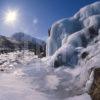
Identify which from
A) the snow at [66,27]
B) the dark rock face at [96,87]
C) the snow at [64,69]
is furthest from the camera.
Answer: the snow at [66,27]

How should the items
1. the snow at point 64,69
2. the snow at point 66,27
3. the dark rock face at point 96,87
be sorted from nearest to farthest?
the dark rock face at point 96,87 → the snow at point 64,69 → the snow at point 66,27

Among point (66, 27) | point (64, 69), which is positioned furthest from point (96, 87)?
point (66, 27)

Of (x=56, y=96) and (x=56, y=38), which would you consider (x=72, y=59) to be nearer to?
(x=56, y=38)

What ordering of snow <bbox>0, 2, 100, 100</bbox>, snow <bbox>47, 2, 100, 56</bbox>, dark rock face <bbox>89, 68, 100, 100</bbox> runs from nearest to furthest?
dark rock face <bbox>89, 68, 100, 100</bbox>, snow <bbox>0, 2, 100, 100</bbox>, snow <bbox>47, 2, 100, 56</bbox>

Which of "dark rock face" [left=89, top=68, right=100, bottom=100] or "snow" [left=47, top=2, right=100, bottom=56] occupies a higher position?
"snow" [left=47, top=2, right=100, bottom=56]

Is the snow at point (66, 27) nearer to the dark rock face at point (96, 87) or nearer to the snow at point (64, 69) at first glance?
the snow at point (64, 69)

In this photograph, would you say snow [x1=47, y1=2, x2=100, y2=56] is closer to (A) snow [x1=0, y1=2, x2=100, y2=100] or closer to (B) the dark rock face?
(A) snow [x1=0, y1=2, x2=100, y2=100]

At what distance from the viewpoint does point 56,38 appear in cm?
2473

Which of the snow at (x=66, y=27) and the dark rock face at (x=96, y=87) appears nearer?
the dark rock face at (x=96, y=87)

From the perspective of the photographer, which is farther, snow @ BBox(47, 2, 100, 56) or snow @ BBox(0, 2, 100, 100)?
snow @ BBox(47, 2, 100, 56)

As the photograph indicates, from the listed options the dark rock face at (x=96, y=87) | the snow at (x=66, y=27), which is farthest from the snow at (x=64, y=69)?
the dark rock face at (x=96, y=87)

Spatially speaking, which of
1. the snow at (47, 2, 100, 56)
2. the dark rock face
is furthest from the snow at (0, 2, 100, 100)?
the dark rock face

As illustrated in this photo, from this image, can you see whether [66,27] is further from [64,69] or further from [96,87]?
[96,87]

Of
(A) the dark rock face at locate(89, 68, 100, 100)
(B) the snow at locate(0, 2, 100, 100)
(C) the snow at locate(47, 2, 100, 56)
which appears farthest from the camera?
(C) the snow at locate(47, 2, 100, 56)
